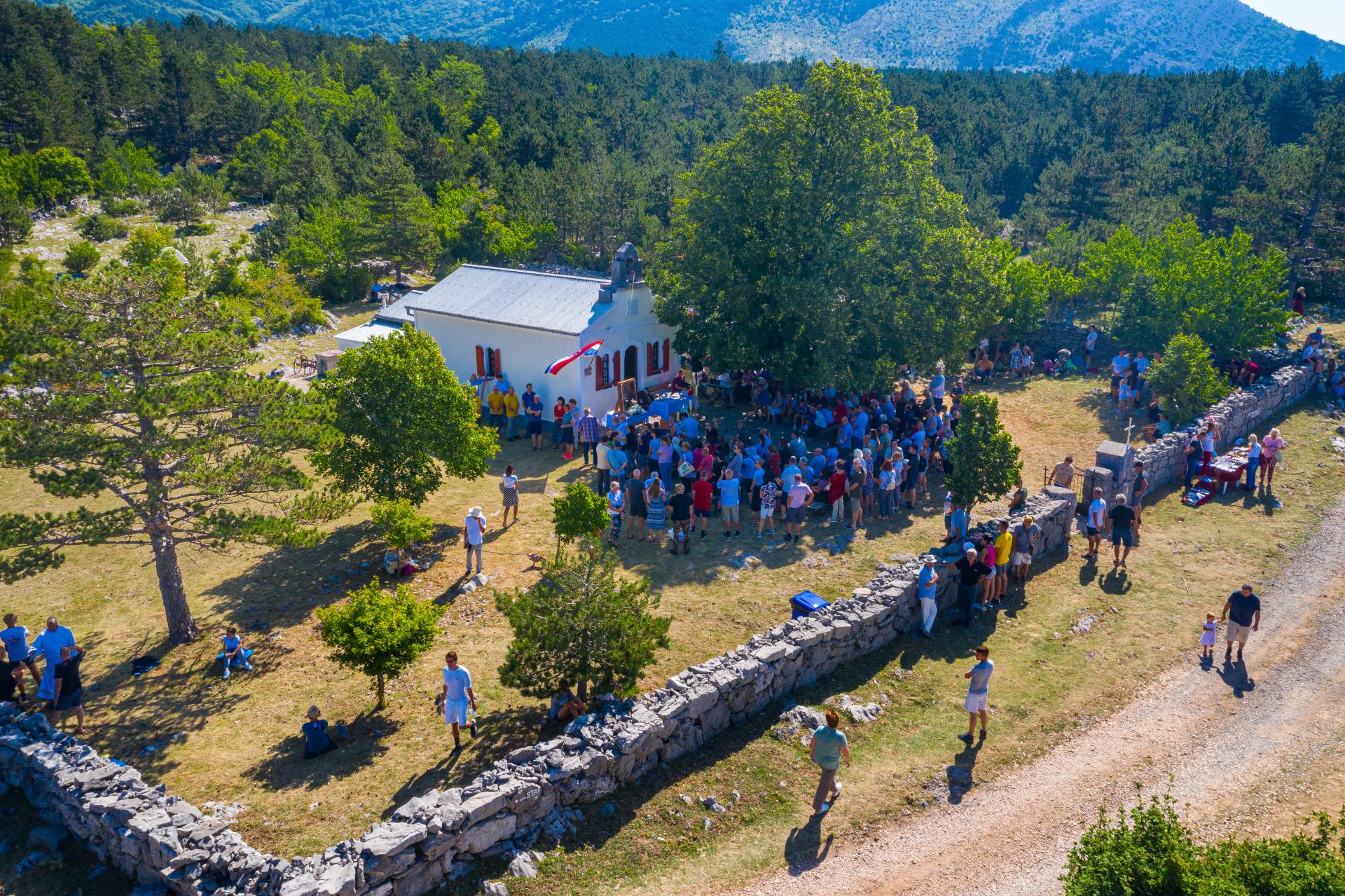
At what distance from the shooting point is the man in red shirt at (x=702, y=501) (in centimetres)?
1934

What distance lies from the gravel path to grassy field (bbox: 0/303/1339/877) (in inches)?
18.9

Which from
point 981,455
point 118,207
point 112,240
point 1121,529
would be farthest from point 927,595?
point 118,207

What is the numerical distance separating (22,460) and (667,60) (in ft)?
369

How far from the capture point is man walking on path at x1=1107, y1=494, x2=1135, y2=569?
17297mm

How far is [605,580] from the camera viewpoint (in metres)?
12.7

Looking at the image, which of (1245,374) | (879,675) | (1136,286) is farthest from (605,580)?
(1136,286)

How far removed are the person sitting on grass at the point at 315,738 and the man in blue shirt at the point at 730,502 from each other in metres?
9.45

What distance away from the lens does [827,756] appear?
11.0 metres

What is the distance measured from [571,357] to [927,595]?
1326cm

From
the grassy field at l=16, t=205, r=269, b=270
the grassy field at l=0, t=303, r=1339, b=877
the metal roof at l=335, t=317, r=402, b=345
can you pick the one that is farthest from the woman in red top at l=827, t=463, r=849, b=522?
the grassy field at l=16, t=205, r=269, b=270

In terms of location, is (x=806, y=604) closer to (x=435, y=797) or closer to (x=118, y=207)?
(x=435, y=797)

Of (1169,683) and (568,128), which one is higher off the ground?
(568,128)

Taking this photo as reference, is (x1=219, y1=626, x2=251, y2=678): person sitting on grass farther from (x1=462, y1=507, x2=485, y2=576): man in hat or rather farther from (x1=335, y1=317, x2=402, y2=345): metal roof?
(x1=335, y1=317, x2=402, y2=345): metal roof

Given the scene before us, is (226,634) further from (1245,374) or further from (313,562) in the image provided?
(1245,374)
